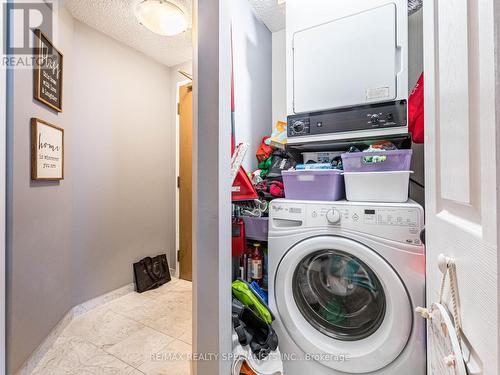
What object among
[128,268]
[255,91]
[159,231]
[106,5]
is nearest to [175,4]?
[106,5]

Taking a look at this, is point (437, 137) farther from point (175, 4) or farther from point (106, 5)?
point (106, 5)

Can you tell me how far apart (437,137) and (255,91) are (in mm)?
1501

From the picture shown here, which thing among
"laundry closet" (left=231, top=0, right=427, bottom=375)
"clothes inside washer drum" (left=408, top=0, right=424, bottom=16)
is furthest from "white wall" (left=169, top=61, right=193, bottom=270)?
"clothes inside washer drum" (left=408, top=0, right=424, bottom=16)

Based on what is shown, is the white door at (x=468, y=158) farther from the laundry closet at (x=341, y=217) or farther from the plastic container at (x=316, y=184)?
the plastic container at (x=316, y=184)

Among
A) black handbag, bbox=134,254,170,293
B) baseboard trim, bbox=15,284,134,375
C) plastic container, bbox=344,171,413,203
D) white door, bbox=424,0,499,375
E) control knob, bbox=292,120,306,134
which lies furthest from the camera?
black handbag, bbox=134,254,170,293

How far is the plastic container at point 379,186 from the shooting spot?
42.8 inches

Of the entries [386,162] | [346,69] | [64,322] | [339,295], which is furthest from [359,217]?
[64,322]

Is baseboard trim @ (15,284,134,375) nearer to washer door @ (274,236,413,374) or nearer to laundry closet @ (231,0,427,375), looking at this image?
laundry closet @ (231,0,427,375)

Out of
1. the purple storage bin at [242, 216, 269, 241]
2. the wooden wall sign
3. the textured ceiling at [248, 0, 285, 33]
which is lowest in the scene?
the purple storage bin at [242, 216, 269, 241]

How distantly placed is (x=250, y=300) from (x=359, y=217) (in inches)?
28.4

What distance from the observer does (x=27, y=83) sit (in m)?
1.33

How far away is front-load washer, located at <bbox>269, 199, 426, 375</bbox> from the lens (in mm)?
967

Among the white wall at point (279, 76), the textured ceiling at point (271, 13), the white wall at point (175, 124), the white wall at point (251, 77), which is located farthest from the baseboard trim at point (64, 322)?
the textured ceiling at point (271, 13)

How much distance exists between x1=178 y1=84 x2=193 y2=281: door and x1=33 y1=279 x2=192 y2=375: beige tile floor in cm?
52
